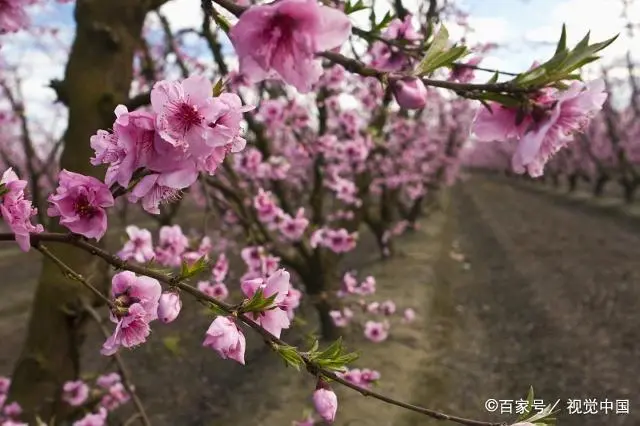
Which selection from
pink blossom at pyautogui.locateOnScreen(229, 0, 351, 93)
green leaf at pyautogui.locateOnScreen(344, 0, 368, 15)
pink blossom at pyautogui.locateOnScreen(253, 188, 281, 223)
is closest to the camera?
pink blossom at pyautogui.locateOnScreen(229, 0, 351, 93)

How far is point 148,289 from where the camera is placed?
1251mm

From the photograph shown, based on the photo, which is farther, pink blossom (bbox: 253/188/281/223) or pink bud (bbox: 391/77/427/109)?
pink blossom (bbox: 253/188/281/223)

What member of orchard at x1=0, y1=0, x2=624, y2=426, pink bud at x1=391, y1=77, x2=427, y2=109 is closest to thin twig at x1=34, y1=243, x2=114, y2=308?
orchard at x1=0, y1=0, x2=624, y2=426

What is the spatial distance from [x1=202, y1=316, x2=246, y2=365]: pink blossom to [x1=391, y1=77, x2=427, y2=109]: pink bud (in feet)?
1.86

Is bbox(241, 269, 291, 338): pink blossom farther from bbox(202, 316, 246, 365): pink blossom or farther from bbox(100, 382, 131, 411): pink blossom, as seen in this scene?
bbox(100, 382, 131, 411): pink blossom

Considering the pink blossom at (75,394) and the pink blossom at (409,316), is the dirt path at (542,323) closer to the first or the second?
the pink blossom at (409,316)

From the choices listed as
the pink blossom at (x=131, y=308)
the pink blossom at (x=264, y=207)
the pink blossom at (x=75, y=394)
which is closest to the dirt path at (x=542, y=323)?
the pink blossom at (x=264, y=207)

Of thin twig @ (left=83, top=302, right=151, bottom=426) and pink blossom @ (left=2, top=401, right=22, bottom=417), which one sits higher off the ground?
thin twig @ (left=83, top=302, right=151, bottom=426)

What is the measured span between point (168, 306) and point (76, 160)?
7.58 ft

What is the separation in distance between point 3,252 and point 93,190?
1841 cm

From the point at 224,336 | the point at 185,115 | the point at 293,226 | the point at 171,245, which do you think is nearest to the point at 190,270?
the point at 224,336

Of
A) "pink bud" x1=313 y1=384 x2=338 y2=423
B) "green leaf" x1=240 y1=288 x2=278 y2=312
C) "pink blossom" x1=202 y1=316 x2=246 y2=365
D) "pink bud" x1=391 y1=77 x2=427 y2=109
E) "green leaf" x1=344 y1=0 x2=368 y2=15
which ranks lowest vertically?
"pink bud" x1=313 y1=384 x2=338 y2=423

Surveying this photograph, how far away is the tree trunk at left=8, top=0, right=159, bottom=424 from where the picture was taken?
3.27m

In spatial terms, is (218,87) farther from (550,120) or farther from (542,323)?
(542,323)
